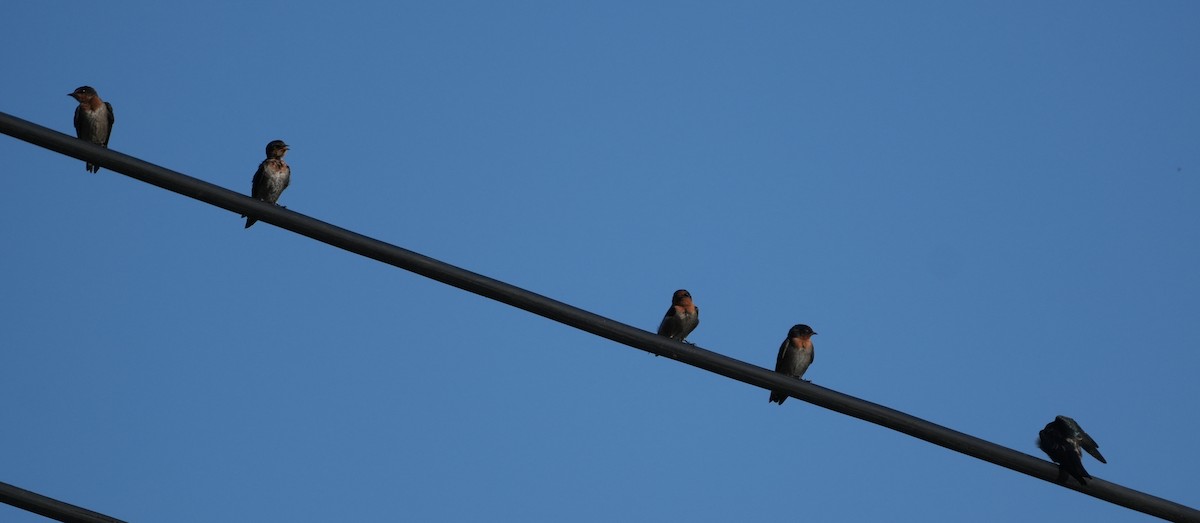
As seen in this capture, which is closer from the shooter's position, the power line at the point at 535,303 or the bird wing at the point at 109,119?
the power line at the point at 535,303

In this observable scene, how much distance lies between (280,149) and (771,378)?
10555mm

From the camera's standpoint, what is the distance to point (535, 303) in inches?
273

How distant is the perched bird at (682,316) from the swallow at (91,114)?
726cm

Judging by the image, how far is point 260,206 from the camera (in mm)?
6887

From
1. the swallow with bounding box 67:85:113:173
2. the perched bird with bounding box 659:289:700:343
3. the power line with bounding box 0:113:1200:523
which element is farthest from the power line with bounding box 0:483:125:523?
the swallow with bounding box 67:85:113:173

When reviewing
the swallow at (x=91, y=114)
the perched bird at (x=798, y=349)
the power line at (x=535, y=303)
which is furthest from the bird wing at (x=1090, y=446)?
the swallow at (x=91, y=114)

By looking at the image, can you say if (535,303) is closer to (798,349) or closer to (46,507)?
(46,507)

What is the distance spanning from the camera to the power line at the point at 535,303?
22.6 feet

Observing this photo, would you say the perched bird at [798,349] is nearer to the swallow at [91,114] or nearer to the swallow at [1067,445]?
the swallow at [1067,445]

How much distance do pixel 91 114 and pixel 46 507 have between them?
10055 millimetres

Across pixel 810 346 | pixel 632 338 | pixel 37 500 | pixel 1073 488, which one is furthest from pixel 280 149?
pixel 1073 488

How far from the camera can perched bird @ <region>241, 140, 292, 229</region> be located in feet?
53.8

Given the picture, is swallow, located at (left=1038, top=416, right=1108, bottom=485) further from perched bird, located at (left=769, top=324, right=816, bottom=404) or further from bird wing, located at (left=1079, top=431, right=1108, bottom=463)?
perched bird, located at (left=769, top=324, right=816, bottom=404)

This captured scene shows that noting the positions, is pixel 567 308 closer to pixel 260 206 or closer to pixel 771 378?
pixel 771 378
